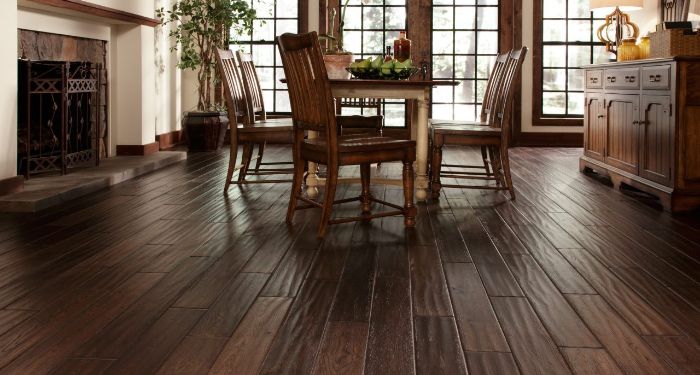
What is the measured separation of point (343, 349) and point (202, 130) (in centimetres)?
655

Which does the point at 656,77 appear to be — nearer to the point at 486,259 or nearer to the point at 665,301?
the point at 486,259

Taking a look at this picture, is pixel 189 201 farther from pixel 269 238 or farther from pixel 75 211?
pixel 269 238

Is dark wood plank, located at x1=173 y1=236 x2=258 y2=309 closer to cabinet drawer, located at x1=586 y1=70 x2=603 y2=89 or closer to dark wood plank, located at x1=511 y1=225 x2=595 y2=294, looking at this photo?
dark wood plank, located at x1=511 y1=225 x2=595 y2=294

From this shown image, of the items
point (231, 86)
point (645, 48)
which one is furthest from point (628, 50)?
point (231, 86)

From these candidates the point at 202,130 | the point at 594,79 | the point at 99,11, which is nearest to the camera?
the point at 99,11

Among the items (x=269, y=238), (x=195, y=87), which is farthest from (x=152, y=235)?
(x=195, y=87)

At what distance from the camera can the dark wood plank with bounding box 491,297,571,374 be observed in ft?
6.82

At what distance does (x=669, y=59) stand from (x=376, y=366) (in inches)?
135

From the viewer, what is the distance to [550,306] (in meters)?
2.65

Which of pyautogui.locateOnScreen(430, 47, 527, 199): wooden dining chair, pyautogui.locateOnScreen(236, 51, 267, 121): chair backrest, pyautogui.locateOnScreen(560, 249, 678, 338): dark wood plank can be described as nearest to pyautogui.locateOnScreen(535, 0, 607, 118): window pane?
pyautogui.locateOnScreen(430, 47, 527, 199): wooden dining chair

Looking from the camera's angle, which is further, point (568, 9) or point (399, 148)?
point (568, 9)

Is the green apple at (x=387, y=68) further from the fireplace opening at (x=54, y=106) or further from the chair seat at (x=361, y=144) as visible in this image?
the fireplace opening at (x=54, y=106)

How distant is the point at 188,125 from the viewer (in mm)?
8508

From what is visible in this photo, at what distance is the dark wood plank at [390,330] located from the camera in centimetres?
209
